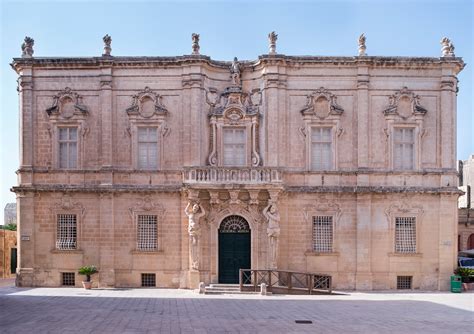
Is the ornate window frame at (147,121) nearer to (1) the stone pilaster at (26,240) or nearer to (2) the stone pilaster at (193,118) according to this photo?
(2) the stone pilaster at (193,118)

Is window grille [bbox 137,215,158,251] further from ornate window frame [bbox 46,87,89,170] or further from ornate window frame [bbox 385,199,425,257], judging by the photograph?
ornate window frame [bbox 385,199,425,257]

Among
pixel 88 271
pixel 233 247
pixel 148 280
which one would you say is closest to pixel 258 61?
pixel 233 247

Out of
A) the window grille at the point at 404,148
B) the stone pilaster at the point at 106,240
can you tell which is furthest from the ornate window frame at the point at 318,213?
the stone pilaster at the point at 106,240

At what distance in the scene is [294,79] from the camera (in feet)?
92.4

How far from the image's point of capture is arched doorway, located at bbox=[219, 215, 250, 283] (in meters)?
27.2

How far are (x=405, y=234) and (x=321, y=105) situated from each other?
25.6 ft

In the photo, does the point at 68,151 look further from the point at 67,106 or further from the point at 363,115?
the point at 363,115

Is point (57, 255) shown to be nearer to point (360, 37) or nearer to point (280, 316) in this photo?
point (280, 316)

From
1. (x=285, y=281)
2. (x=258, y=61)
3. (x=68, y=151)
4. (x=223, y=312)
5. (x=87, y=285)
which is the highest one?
(x=258, y=61)

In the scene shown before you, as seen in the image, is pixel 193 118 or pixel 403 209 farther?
pixel 193 118

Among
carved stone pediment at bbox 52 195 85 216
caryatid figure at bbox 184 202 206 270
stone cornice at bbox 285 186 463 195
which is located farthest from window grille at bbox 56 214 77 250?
stone cornice at bbox 285 186 463 195

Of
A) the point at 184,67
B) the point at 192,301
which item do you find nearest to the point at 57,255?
the point at 192,301

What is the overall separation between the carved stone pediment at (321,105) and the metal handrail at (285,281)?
801 centimetres

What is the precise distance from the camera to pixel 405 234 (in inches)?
1086
